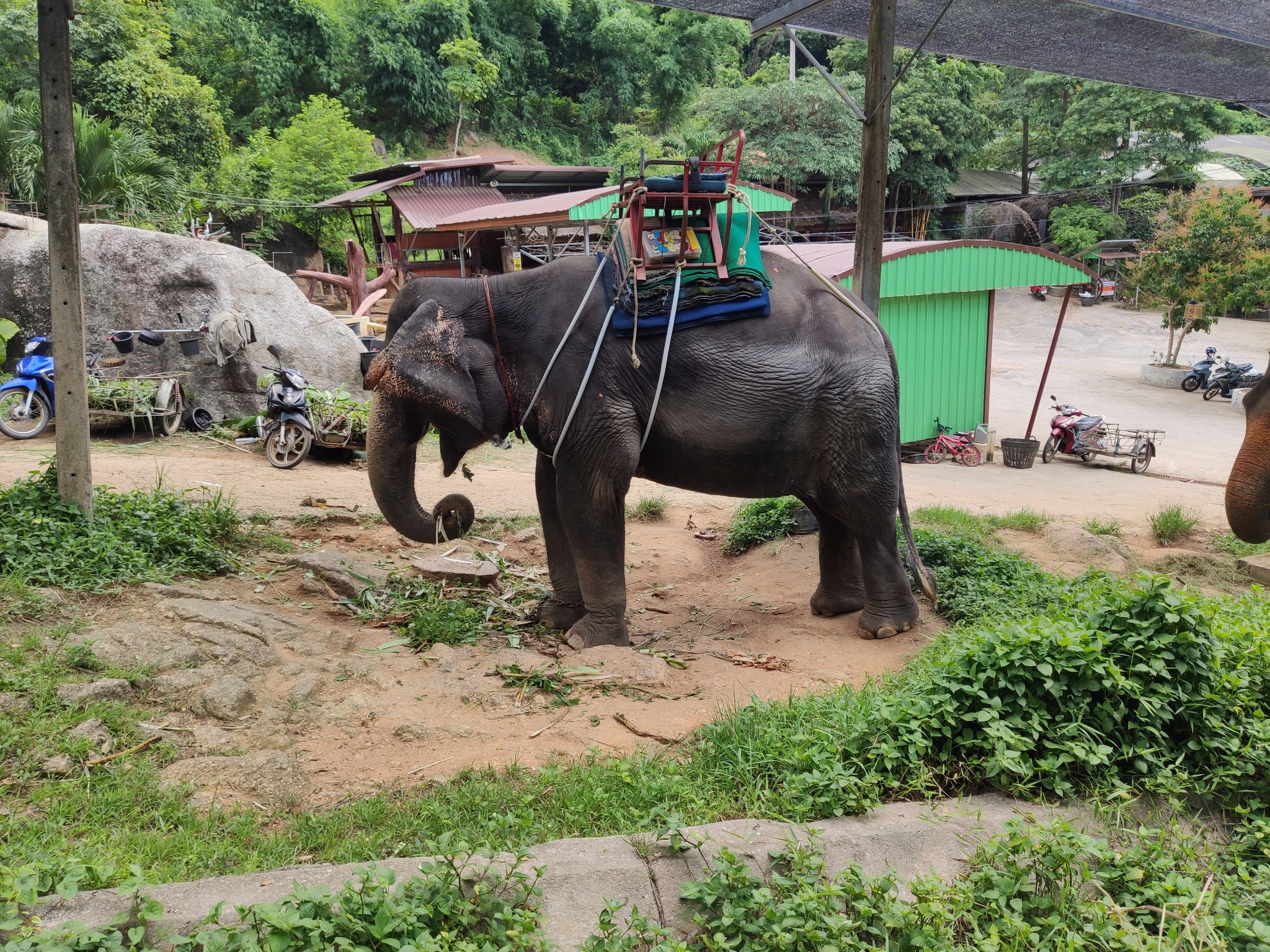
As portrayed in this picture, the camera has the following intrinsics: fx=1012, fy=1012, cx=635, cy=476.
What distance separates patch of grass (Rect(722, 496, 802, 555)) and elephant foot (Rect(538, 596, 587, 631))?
210cm

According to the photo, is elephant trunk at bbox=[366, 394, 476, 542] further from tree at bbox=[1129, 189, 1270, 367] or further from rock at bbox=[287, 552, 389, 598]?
tree at bbox=[1129, 189, 1270, 367]

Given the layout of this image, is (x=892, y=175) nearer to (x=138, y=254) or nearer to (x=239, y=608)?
(x=138, y=254)

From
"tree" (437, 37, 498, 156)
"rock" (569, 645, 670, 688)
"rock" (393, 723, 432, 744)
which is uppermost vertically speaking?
"tree" (437, 37, 498, 156)

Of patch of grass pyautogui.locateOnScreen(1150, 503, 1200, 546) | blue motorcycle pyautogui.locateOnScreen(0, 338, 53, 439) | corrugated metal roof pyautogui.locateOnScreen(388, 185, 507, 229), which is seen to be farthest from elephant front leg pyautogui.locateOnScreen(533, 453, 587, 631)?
corrugated metal roof pyautogui.locateOnScreen(388, 185, 507, 229)

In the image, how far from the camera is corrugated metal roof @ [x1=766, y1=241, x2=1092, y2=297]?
1192 centimetres

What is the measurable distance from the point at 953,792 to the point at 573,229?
929 inches

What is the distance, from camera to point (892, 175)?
113ft

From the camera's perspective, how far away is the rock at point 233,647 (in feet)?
15.5

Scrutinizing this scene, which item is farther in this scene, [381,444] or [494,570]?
[494,570]

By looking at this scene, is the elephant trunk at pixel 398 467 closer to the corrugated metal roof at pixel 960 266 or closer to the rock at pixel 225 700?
the rock at pixel 225 700

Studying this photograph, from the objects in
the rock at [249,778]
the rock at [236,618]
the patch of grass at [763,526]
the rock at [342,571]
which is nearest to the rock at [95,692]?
the rock at [249,778]

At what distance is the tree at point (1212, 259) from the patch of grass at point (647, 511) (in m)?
16.7

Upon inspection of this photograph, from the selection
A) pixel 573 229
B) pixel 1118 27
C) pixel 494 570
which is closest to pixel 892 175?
pixel 573 229

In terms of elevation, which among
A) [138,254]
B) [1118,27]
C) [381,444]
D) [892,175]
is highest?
[892,175]
